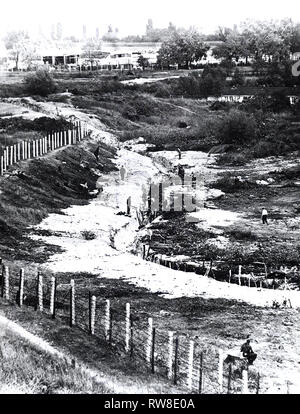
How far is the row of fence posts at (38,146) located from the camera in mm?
40688

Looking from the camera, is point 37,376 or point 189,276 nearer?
point 37,376

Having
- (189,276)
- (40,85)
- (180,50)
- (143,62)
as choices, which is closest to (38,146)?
(189,276)

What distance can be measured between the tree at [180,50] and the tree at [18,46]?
27480 millimetres

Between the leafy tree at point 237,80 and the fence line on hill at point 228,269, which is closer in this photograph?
the fence line on hill at point 228,269

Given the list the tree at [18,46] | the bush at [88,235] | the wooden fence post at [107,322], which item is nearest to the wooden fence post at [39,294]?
the wooden fence post at [107,322]

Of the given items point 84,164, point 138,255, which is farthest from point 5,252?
point 84,164

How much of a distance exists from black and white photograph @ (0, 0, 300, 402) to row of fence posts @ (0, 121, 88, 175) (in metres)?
0.16

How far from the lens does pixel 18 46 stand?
146500mm

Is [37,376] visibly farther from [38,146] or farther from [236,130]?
[236,130]

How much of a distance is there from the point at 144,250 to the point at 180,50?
10078 centimetres

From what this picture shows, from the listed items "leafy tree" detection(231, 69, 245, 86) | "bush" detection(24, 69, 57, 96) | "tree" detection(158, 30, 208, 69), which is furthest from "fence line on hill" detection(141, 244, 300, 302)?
"tree" detection(158, 30, 208, 69)

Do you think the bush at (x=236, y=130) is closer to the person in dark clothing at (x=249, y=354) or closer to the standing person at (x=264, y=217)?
the standing person at (x=264, y=217)

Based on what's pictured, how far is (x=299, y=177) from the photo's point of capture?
2020 inches

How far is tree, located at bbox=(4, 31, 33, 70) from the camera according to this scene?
137m
